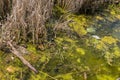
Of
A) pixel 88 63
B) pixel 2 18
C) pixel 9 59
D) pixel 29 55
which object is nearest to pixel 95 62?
pixel 88 63

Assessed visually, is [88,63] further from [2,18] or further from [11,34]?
[2,18]

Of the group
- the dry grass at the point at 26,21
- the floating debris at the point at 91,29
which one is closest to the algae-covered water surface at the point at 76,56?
the floating debris at the point at 91,29

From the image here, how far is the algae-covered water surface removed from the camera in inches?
93.5

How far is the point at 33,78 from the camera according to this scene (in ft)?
7.59

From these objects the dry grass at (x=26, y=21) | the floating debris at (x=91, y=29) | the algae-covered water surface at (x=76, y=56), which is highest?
the dry grass at (x=26, y=21)

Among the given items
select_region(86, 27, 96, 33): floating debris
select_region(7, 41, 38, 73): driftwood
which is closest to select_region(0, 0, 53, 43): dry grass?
select_region(7, 41, 38, 73): driftwood

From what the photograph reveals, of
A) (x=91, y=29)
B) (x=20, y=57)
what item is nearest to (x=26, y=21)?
(x=20, y=57)

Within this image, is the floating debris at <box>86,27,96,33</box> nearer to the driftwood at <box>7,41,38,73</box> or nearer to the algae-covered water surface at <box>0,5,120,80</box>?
the algae-covered water surface at <box>0,5,120,80</box>

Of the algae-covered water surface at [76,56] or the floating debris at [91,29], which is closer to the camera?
the algae-covered water surface at [76,56]

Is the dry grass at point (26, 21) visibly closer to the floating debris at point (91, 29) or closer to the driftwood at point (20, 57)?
the driftwood at point (20, 57)

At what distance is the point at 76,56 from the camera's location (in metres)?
2.61

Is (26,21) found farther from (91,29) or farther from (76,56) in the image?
(91,29)

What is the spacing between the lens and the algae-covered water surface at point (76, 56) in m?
2.38

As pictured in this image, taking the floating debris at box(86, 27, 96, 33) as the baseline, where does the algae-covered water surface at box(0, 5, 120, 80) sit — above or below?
below
